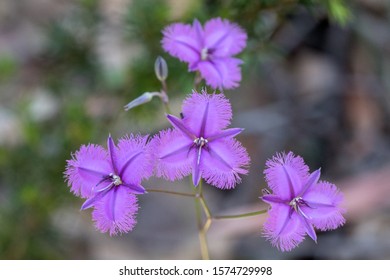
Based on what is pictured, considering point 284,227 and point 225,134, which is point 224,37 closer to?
point 225,134

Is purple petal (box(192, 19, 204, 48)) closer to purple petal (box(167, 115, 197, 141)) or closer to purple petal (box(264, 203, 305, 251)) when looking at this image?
purple petal (box(167, 115, 197, 141))

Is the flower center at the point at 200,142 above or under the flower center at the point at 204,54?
under

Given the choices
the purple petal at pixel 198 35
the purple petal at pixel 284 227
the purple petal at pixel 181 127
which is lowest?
the purple petal at pixel 284 227

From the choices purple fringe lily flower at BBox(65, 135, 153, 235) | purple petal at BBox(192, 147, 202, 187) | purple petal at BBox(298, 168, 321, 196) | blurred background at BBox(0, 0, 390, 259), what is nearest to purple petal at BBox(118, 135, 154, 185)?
purple fringe lily flower at BBox(65, 135, 153, 235)

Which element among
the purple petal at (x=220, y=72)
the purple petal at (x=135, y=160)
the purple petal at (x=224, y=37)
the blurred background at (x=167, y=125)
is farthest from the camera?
the blurred background at (x=167, y=125)

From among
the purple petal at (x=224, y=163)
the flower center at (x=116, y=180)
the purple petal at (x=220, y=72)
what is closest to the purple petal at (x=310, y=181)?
the purple petal at (x=224, y=163)

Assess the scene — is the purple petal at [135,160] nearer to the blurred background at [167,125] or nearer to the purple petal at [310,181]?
the purple petal at [310,181]
